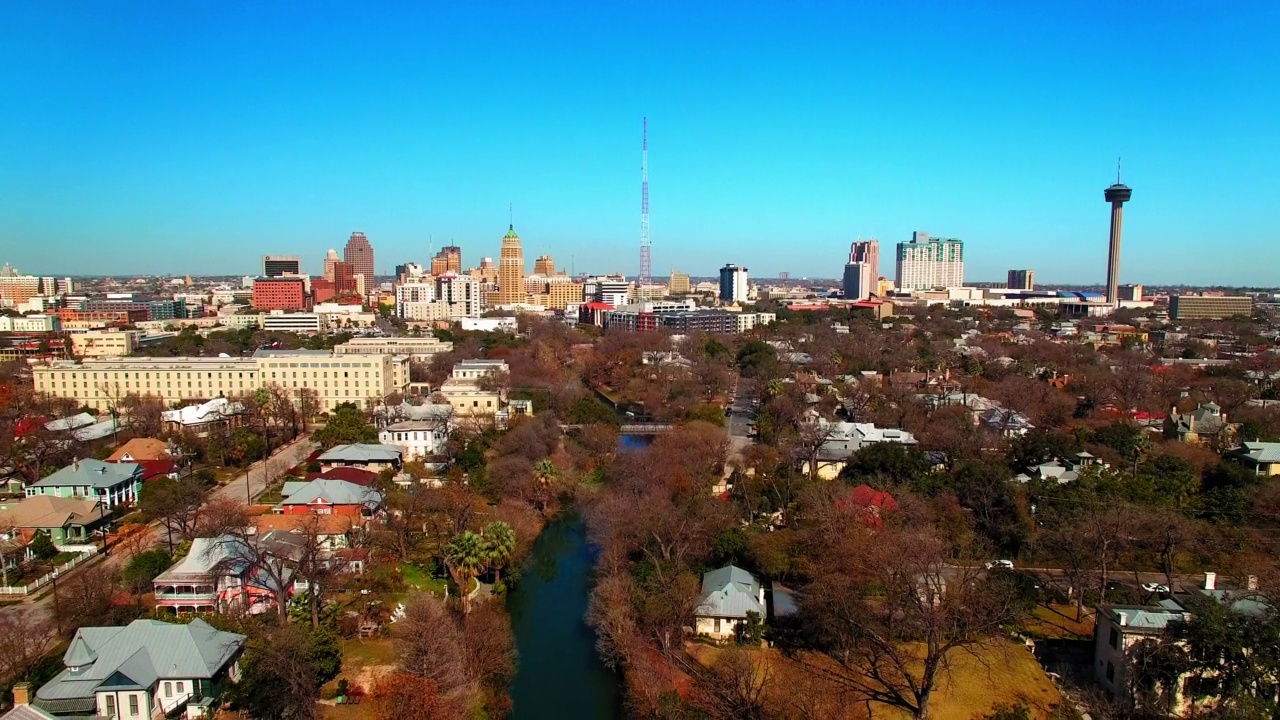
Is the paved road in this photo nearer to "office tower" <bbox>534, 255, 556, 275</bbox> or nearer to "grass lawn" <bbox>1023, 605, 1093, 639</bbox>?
"grass lawn" <bbox>1023, 605, 1093, 639</bbox>

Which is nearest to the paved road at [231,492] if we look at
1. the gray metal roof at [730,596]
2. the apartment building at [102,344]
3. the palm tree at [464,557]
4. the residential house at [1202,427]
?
the palm tree at [464,557]

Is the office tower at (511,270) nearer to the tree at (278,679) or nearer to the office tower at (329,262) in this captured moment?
the office tower at (329,262)

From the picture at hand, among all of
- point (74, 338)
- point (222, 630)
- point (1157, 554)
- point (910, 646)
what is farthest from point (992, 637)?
point (74, 338)

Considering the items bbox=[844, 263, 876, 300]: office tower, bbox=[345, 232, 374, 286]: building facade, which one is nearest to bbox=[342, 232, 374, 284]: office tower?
bbox=[345, 232, 374, 286]: building facade

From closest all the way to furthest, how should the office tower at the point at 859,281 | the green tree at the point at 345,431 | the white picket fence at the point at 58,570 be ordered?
the white picket fence at the point at 58,570, the green tree at the point at 345,431, the office tower at the point at 859,281

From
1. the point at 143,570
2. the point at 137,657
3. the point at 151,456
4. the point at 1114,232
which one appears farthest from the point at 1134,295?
the point at 137,657

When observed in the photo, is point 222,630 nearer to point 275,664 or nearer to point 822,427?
point 275,664
